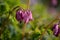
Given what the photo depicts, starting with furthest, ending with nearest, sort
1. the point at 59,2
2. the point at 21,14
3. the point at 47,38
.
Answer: the point at 59,2 → the point at 47,38 → the point at 21,14

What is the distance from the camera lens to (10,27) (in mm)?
2043

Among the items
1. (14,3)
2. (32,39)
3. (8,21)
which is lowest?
(32,39)

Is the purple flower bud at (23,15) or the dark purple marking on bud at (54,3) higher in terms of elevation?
the purple flower bud at (23,15)

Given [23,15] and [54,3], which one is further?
[54,3]

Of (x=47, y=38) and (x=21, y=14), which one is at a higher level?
(x=21, y=14)

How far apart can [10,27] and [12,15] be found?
0.33 ft

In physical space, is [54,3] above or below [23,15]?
below

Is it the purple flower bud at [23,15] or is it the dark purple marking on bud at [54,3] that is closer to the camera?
the purple flower bud at [23,15]

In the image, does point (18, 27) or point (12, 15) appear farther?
point (18, 27)

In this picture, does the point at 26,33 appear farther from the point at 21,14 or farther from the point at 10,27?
the point at 21,14

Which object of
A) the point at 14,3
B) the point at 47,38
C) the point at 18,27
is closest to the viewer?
the point at 47,38

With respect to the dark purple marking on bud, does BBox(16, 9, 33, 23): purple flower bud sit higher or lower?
higher

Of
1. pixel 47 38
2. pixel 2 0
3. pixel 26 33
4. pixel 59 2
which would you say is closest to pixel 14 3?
pixel 2 0

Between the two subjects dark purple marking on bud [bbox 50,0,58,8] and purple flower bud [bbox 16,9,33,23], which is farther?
dark purple marking on bud [bbox 50,0,58,8]
